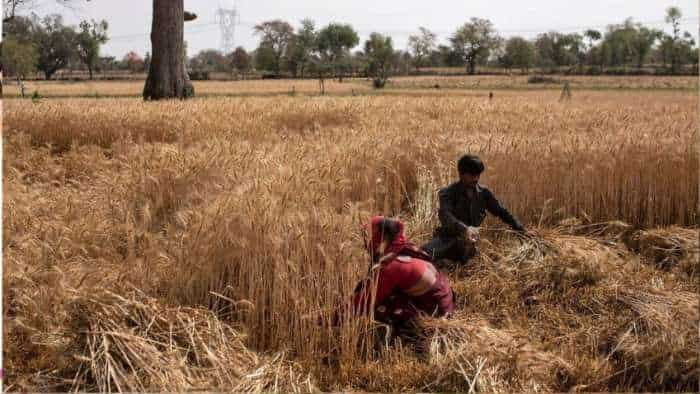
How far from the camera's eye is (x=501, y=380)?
3053 mm

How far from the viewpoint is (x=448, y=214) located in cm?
440

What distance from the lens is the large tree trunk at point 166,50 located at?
16578 millimetres

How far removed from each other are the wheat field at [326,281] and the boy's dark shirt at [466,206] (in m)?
0.15

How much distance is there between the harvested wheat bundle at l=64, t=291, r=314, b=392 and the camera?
3.01 m

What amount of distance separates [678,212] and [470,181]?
7.19 ft

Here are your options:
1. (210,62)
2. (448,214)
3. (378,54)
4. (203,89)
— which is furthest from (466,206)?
(210,62)

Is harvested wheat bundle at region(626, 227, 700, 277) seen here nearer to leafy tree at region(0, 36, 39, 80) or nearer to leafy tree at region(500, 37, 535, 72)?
leafy tree at region(0, 36, 39, 80)

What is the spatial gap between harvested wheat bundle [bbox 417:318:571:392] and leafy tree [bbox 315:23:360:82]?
2460 inches

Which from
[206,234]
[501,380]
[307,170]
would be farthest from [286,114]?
[501,380]

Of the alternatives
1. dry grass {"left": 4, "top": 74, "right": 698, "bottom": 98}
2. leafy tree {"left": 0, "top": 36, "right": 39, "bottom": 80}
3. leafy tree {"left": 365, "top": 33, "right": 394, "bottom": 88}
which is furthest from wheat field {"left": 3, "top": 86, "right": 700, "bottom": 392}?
leafy tree {"left": 365, "top": 33, "right": 394, "bottom": 88}

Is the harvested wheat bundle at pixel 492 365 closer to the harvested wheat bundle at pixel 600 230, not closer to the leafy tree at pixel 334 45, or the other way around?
the harvested wheat bundle at pixel 600 230

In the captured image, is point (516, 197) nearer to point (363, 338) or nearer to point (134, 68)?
point (363, 338)

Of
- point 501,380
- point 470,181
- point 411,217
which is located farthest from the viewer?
point 411,217

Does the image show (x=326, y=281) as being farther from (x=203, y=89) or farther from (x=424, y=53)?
(x=424, y=53)
